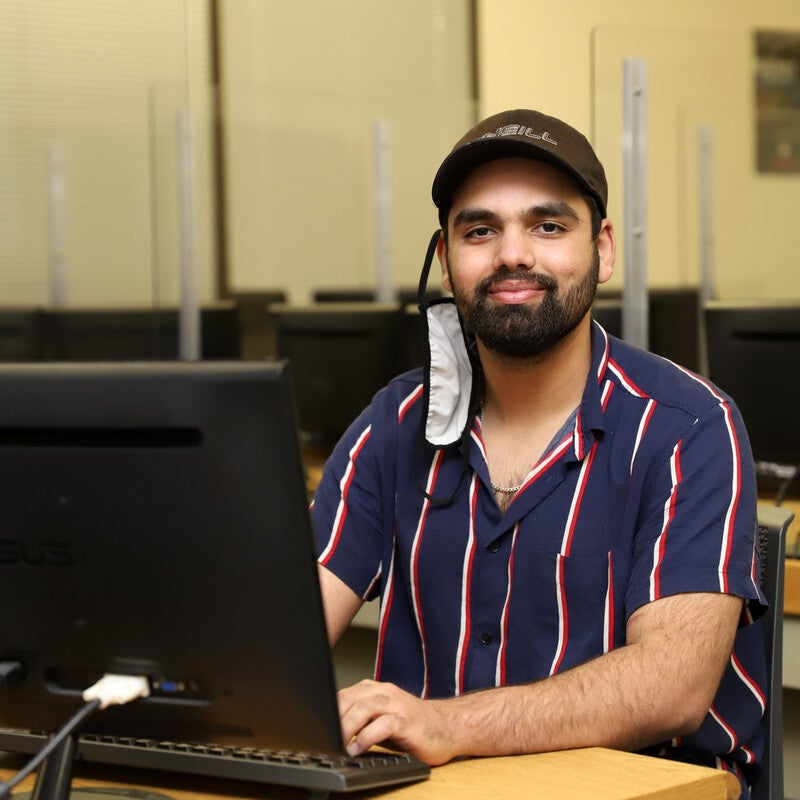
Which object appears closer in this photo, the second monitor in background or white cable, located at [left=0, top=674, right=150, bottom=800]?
white cable, located at [left=0, top=674, right=150, bottom=800]

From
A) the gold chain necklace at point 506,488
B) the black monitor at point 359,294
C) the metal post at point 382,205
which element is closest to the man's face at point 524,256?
the gold chain necklace at point 506,488

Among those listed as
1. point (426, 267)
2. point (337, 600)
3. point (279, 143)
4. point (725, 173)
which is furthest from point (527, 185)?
point (279, 143)

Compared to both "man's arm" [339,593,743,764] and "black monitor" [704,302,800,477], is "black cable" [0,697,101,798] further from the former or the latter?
"black monitor" [704,302,800,477]

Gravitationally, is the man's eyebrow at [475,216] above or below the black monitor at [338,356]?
above

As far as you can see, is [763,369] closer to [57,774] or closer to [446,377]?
[446,377]

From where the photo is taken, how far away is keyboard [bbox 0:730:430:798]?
3.47 ft

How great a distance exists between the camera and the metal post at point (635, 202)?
293 centimetres

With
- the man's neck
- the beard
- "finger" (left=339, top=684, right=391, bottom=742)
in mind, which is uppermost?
the beard

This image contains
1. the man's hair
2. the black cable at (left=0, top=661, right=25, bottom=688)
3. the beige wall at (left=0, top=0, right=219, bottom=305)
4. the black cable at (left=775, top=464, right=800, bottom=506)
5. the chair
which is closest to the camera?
the black cable at (left=0, top=661, right=25, bottom=688)

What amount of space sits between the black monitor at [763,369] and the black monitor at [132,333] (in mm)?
1515

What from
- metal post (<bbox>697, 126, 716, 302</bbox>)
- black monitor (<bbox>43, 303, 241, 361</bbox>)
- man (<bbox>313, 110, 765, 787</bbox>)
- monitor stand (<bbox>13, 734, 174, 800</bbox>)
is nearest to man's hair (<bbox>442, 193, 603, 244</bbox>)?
man (<bbox>313, 110, 765, 787</bbox>)

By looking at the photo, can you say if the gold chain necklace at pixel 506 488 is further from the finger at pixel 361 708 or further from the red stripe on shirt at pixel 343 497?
the finger at pixel 361 708

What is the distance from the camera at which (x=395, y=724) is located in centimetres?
115

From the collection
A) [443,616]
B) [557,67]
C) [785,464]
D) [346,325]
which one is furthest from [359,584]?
[557,67]
